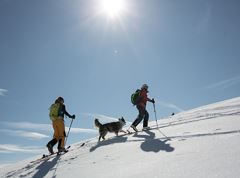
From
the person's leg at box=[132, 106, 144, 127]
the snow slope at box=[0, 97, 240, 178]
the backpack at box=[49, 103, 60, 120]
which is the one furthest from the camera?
the person's leg at box=[132, 106, 144, 127]

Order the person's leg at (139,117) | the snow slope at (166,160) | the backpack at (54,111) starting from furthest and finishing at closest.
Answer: the person's leg at (139,117) → the backpack at (54,111) → the snow slope at (166,160)

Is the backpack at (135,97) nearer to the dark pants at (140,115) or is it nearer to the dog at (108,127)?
the dark pants at (140,115)

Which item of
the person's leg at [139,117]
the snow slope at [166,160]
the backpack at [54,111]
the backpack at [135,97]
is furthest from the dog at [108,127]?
the snow slope at [166,160]

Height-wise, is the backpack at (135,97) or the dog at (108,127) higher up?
the backpack at (135,97)

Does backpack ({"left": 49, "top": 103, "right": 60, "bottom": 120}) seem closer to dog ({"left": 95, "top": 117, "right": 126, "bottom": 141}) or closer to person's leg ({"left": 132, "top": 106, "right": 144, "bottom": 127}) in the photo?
dog ({"left": 95, "top": 117, "right": 126, "bottom": 141})

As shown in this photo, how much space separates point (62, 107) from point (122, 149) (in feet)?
13.3

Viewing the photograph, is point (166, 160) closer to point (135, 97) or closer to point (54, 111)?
point (54, 111)

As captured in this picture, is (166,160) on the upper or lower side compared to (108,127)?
lower

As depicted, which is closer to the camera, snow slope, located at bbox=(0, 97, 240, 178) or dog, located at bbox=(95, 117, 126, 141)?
snow slope, located at bbox=(0, 97, 240, 178)

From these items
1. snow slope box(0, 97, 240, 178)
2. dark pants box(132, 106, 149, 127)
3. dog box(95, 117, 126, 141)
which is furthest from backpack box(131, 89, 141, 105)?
snow slope box(0, 97, 240, 178)

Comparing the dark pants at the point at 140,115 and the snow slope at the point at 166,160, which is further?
the dark pants at the point at 140,115

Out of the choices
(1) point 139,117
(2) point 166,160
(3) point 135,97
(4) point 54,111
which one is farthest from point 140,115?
(2) point 166,160

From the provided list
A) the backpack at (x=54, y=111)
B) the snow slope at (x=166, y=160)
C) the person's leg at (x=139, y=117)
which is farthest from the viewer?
the person's leg at (x=139, y=117)

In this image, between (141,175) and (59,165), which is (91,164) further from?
→ (141,175)
